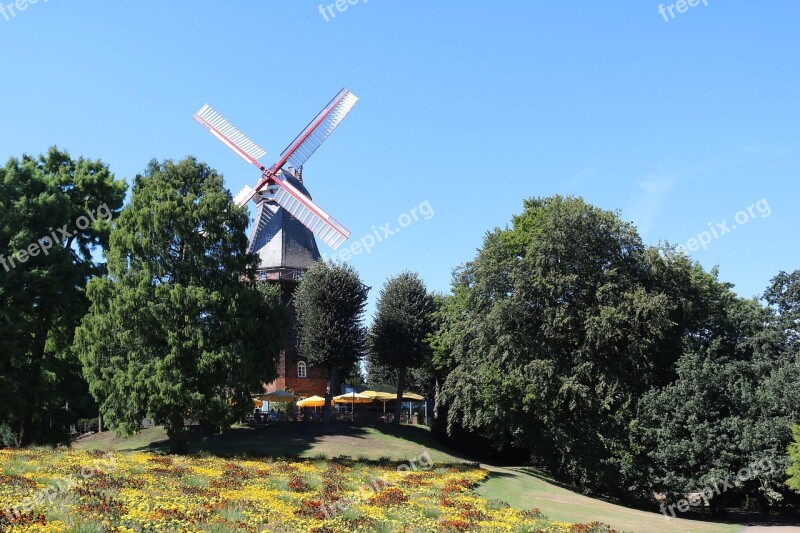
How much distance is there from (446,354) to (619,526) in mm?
27829

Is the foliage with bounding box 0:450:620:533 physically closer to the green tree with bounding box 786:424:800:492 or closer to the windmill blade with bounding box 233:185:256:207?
the green tree with bounding box 786:424:800:492

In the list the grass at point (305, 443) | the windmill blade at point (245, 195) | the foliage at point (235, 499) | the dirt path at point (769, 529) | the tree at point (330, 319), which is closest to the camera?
the foliage at point (235, 499)

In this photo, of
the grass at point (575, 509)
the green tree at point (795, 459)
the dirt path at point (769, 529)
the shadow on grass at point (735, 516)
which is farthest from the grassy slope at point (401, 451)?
the shadow on grass at point (735, 516)

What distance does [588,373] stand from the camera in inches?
1443

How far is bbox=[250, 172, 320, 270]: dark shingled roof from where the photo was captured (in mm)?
63219

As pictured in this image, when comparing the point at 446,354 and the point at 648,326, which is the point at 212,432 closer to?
the point at 446,354

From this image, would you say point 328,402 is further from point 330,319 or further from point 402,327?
point 402,327

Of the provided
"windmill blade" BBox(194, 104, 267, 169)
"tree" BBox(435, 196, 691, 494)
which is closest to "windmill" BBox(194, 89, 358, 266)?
"windmill blade" BBox(194, 104, 267, 169)

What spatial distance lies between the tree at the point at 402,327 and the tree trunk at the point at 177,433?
19798 millimetres

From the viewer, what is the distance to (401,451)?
42.8m

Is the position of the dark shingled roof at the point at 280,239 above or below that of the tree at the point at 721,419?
above

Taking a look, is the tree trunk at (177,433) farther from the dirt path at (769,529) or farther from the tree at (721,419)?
the dirt path at (769,529)

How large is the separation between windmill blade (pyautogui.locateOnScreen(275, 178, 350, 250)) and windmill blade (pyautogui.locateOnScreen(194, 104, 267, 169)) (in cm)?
399

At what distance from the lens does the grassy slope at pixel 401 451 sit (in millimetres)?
26766
